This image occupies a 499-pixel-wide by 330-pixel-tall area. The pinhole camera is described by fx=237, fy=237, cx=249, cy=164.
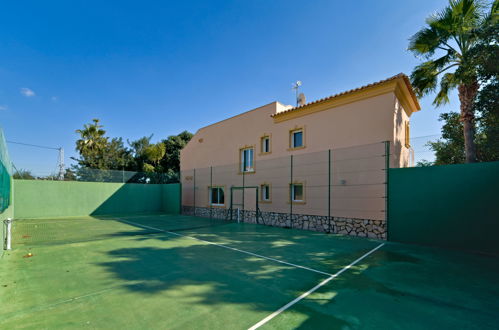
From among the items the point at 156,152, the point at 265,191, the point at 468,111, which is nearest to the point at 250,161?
the point at 265,191

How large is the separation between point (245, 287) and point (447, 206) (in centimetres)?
644

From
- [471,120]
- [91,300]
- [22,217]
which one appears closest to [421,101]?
[471,120]

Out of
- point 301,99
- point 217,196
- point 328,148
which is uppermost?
point 301,99

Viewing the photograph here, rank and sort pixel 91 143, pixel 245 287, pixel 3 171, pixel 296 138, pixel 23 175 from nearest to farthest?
1. pixel 245 287
2. pixel 3 171
3. pixel 296 138
4. pixel 23 175
5. pixel 91 143

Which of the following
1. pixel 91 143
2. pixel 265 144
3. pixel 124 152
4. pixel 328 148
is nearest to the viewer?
pixel 328 148

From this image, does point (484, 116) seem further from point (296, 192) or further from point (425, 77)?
point (296, 192)

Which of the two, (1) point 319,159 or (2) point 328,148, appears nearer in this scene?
(2) point 328,148

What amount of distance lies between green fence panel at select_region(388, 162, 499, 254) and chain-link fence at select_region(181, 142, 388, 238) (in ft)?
1.98

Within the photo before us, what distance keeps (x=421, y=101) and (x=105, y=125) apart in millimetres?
27967

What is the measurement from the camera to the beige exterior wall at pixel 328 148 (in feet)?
28.6

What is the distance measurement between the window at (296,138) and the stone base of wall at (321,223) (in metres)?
3.40

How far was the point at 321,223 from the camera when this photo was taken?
9805 millimetres

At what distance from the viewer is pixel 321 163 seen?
33.7ft

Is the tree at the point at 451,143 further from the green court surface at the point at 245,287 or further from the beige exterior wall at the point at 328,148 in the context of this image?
the green court surface at the point at 245,287
